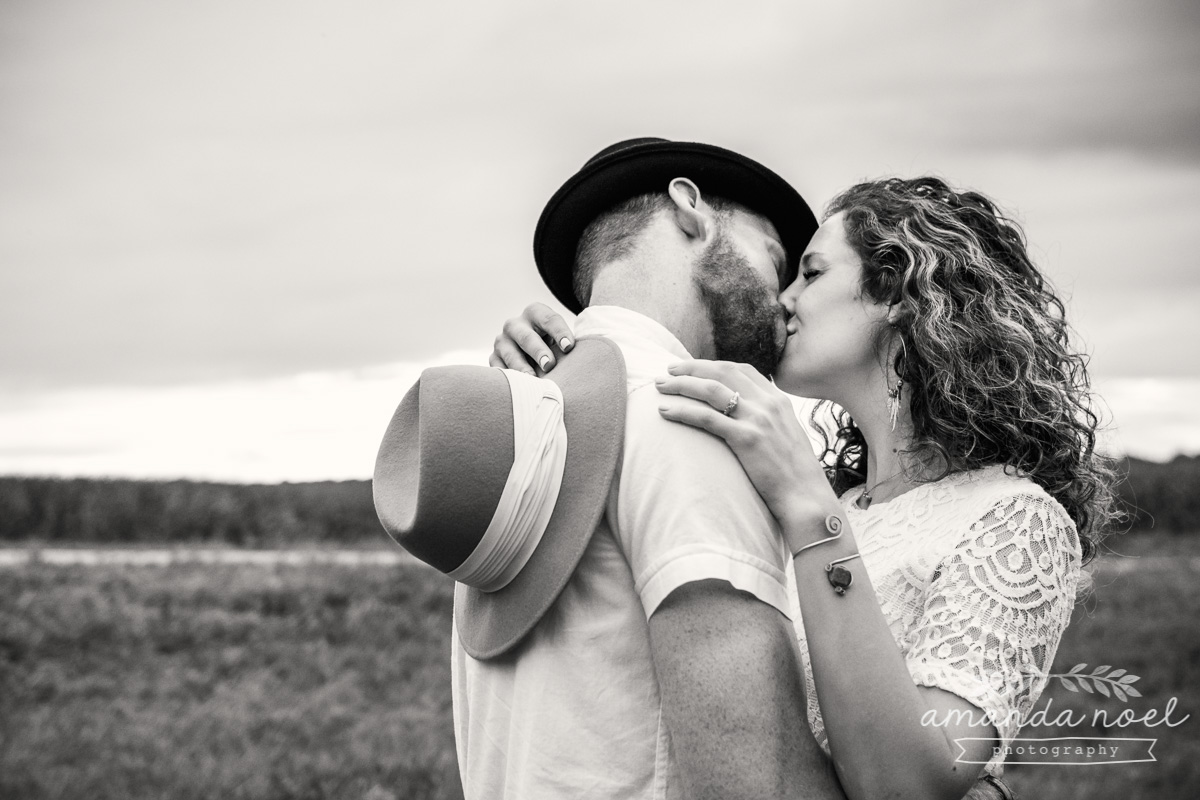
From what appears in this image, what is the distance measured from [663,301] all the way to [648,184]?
1.25ft

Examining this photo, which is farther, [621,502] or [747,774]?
[621,502]

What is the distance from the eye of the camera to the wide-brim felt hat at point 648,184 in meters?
2.44

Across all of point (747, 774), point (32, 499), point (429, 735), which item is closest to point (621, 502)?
point (747, 774)

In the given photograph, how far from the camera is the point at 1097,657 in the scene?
8.76 m

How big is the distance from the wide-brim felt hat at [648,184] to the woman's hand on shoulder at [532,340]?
22 centimetres

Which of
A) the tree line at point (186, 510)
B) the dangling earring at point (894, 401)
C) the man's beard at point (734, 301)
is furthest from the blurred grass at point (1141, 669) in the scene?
the man's beard at point (734, 301)

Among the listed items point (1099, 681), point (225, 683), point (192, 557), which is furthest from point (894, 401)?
point (192, 557)

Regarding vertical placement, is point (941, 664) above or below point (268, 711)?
above

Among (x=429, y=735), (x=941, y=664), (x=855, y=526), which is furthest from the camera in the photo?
(x=429, y=735)

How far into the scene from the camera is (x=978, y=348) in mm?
2670

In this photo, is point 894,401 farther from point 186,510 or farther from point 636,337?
point 186,510

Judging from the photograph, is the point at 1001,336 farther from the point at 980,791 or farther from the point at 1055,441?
the point at 980,791

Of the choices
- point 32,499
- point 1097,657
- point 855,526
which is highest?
point 855,526

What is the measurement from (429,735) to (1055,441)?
564 cm
